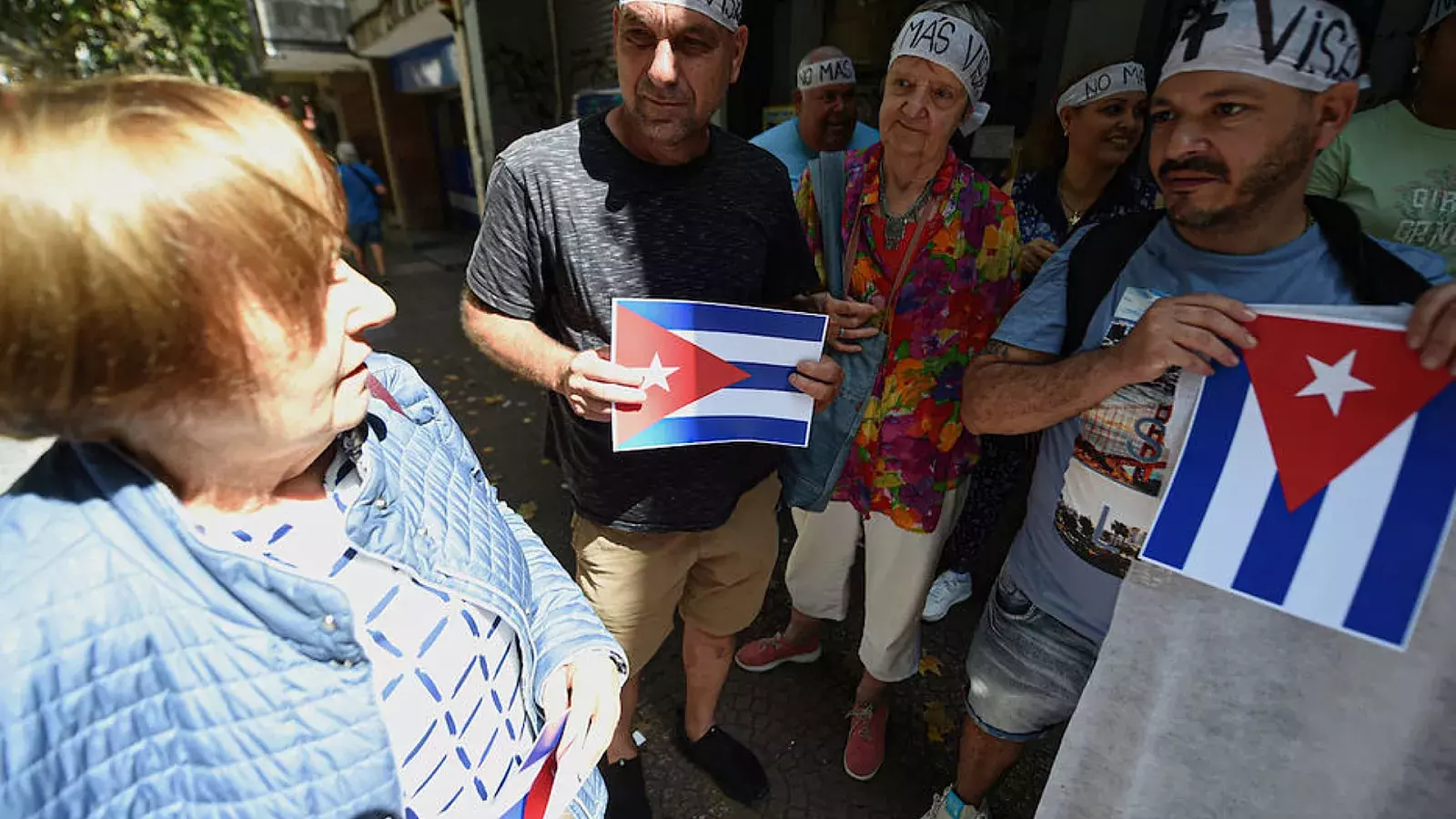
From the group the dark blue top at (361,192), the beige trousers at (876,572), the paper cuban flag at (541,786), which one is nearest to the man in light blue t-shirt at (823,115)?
the beige trousers at (876,572)

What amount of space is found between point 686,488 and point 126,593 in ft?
4.05

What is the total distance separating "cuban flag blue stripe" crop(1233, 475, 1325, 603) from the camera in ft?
3.39

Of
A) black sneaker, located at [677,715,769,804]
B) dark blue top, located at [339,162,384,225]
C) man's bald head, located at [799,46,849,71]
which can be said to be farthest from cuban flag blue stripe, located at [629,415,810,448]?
dark blue top, located at [339,162,384,225]

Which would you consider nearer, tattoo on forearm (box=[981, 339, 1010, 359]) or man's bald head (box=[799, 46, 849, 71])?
tattoo on forearm (box=[981, 339, 1010, 359])

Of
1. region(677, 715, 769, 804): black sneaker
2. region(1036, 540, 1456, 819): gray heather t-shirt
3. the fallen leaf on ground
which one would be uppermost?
region(1036, 540, 1456, 819): gray heather t-shirt

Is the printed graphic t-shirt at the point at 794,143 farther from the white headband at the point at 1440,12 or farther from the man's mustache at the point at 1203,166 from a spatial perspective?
the man's mustache at the point at 1203,166

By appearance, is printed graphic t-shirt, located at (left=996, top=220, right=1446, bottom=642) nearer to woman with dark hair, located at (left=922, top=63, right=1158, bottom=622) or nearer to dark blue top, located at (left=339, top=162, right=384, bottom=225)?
woman with dark hair, located at (left=922, top=63, right=1158, bottom=622)

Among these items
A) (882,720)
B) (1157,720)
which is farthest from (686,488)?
(882,720)

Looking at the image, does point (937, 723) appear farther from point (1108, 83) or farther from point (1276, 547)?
point (1108, 83)

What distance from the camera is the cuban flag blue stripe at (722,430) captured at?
1.57 metres

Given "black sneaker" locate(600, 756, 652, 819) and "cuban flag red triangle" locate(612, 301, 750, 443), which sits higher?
"cuban flag red triangle" locate(612, 301, 750, 443)

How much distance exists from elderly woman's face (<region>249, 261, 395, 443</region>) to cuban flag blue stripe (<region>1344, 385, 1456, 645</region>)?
1.49 meters

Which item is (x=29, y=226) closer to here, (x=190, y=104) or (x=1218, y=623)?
(x=190, y=104)

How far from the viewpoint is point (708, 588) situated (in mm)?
2152
